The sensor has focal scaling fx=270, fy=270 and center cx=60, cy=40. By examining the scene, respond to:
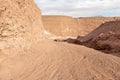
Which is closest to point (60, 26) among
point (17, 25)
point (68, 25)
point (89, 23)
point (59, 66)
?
point (68, 25)

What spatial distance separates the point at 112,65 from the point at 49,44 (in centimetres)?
374

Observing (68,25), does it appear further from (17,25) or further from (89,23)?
(17,25)

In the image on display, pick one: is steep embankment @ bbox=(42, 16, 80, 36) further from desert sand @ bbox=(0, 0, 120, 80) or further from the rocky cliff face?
desert sand @ bbox=(0, 0, 120, 80)

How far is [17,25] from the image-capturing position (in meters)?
11.4

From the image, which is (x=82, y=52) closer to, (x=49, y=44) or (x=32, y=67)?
(x=49, y=44)

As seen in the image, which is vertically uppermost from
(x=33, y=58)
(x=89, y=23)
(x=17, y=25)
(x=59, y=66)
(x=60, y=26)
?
→ (x=17, y=25)

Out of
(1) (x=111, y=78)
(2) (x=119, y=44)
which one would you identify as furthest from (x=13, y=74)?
(2) (x=119, y=44)

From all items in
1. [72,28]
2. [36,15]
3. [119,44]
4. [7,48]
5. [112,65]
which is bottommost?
[72,28]

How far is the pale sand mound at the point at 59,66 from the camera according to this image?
10.0 m

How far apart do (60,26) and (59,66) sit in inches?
2286

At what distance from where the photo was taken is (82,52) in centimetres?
1283

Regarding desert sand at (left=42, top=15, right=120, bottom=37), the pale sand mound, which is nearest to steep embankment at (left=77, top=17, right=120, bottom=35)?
desert sand at (left=42, top=15, right=120, bottom=37)

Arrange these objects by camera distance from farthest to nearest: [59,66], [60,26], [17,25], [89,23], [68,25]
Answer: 1. [89,23]
2. [68,25]
3. [60,26]
4. [17,25]
5. [59,66]

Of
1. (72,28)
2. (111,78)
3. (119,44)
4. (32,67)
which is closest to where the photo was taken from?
(111,78)
